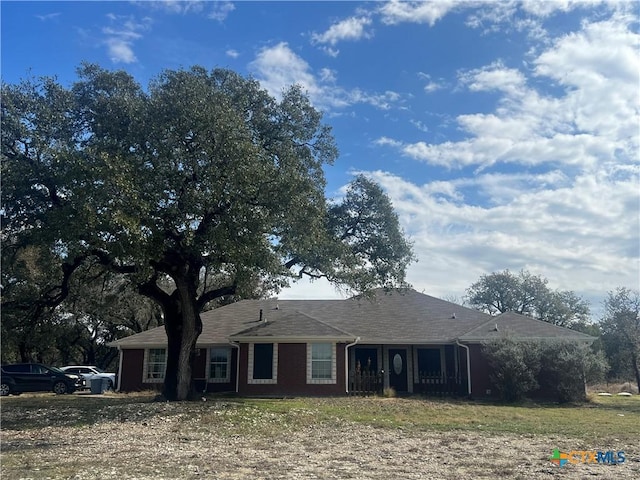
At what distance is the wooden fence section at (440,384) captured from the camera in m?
24.8

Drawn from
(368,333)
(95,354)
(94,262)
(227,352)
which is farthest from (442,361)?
(95,354)

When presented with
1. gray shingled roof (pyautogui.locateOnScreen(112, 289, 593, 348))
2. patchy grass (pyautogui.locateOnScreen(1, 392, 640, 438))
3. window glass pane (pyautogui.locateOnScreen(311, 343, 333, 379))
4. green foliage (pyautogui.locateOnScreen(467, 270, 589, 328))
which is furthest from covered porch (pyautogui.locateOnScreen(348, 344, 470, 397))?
green foliage (pyautogui.locateOnScreen(467, 270, 589, 328))

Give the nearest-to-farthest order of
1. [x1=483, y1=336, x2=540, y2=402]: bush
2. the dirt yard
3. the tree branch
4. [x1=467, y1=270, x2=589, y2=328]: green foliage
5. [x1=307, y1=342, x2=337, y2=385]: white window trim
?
the dirt yard
the tree branch
[x1=483, y1=336, x2=540, y2=402]: bush
[x1=307, y1=342, x2=337, y2=385]: white window trim
[x1=467, y1=270, x2=589, y2=328]: green foliage

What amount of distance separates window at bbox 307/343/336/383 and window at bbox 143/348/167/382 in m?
7.53

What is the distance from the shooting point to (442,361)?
26.6m

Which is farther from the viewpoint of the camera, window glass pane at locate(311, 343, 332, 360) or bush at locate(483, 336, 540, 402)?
window glass pane at locate(311, 343, 332, 360)

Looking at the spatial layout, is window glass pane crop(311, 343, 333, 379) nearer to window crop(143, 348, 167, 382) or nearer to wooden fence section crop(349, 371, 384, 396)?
wooden fence section crop(349, 371, 384, 396)

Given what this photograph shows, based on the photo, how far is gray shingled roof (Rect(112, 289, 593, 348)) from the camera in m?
24.5

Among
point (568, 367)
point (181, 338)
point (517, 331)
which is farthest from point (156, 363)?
point (568, 367)

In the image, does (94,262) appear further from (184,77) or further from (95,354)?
(95,354)

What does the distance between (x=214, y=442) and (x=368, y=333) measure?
50.0 feet

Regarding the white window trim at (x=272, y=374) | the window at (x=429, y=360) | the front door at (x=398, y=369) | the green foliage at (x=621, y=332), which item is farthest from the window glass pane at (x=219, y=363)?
the green foliage at (x=621, y=332)

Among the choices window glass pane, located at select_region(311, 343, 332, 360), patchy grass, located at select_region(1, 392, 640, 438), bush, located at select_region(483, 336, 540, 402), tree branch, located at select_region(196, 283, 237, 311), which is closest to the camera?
patchy grass, located at select_region(1, 392, 640, 438)

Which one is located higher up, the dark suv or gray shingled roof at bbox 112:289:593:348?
gray shingled roof at bbox 112:289:593:348
